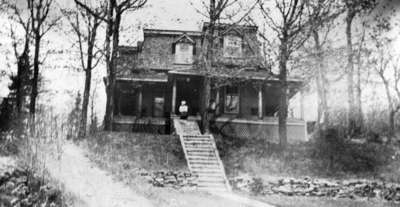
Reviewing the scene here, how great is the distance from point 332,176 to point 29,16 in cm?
1437

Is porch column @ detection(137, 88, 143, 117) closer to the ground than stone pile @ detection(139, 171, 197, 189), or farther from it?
farther from it

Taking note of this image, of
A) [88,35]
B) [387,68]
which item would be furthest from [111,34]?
[387,68]

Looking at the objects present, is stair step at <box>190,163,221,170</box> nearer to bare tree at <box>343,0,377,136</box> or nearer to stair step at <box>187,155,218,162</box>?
stair step at <box>187,155,218,162</box>

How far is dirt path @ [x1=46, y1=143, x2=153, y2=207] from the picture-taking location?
26.9 ft

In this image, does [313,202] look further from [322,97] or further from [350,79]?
[322,97]

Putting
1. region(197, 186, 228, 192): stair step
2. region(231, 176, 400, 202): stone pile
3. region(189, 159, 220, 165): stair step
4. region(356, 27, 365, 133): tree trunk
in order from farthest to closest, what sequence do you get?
region(356, 27, 365, 133): tree trunk
region(189, 159, 220, 165): stair step
region(231, 176, 400, 202): stone pile
region(197, 186, 228, 192): stair step

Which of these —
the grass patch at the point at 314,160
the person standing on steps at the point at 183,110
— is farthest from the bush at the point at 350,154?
the person standing on steps at the point at 183,110

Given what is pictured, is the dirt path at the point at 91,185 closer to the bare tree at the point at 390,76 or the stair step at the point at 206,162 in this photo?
the stair step at the point at 206,162

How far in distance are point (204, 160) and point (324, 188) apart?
4.46 meters

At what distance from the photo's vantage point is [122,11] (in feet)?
60.5

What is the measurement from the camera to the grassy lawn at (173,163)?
11.8m

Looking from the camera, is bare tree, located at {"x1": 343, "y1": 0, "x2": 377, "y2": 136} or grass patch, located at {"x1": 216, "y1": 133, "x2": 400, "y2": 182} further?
bare tree, located at {"x1": 343, "y1": 0, "x2": 377, "y2": 136}

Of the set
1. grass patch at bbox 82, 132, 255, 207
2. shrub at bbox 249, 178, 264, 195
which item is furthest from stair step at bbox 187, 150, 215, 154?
shrub at bbox 249, 178, 264, 195

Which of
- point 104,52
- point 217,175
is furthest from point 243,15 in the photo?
point 217,175
